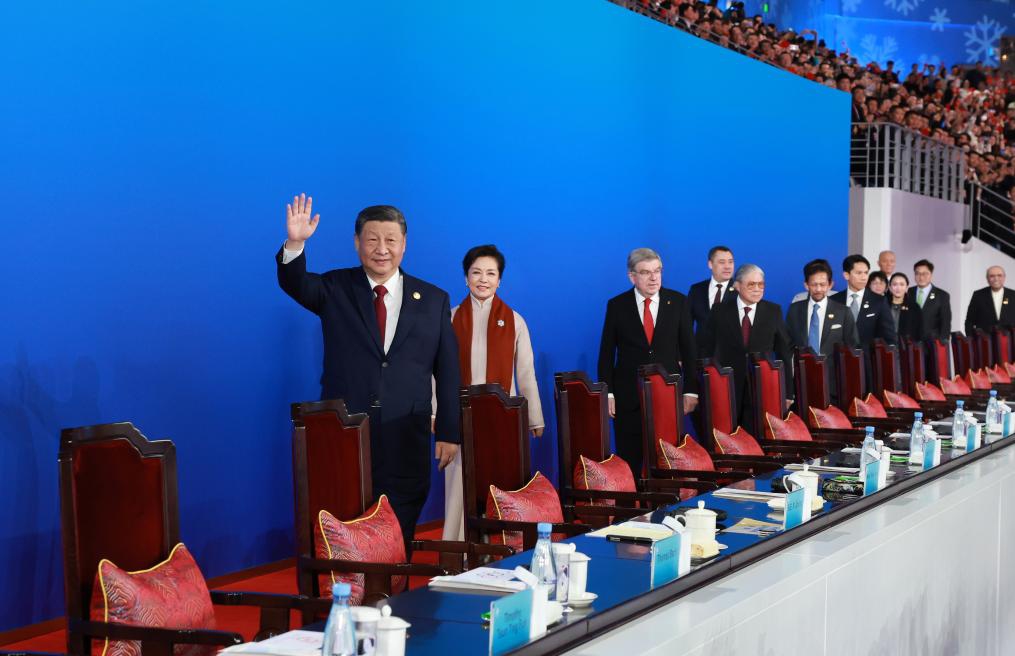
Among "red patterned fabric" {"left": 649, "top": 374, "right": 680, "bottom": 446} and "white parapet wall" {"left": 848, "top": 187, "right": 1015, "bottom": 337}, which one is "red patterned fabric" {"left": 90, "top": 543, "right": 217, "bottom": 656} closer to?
"red patterned fabric" {"left": 649, "top": 374, "right": 680, "bottom": 446}

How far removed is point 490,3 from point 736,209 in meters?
3.19

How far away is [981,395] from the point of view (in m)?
6.81

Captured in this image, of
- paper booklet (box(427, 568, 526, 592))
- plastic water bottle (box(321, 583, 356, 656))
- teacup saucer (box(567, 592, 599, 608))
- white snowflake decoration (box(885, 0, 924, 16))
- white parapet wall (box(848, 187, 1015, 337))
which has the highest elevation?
white snowflake decoration (box(885, 0, 924, 16))

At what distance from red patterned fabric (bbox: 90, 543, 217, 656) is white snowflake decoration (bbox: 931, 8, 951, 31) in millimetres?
18797

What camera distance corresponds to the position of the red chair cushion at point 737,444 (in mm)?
4492

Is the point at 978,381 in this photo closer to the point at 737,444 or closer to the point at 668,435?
the point at 737,444

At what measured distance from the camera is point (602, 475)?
148 inches

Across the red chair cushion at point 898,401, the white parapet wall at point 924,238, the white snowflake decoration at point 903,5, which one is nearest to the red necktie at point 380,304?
the red chair cushion at point 898,401

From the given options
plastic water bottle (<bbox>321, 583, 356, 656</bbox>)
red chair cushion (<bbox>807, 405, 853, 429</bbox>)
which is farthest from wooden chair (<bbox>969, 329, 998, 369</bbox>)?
plastic water bottle (<bbox>321, 583, 356, 656</bbox>)

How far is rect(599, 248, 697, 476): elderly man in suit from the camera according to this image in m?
5.41

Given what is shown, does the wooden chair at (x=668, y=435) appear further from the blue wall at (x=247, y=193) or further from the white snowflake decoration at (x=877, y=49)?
the white snowflake decoration at (x=877, y=49)

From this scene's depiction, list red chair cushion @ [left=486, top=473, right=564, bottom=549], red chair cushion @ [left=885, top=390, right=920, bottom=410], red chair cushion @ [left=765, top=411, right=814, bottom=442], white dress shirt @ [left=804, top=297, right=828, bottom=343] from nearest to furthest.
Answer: red chair cushion @ [left=486, top=473, right=564, bottom=549] → red chair cushion @ [left=765, top=411, right=814, bottom=442] → red chair cushion @ [left=885, top=390, right=920, bottom=410] → white dress shirt @ [left=804, top=297, right=828, bottom=343]

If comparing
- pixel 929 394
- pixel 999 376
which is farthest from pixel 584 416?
pixel 999 376

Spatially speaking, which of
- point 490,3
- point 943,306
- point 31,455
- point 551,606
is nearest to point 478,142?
point 490,3
